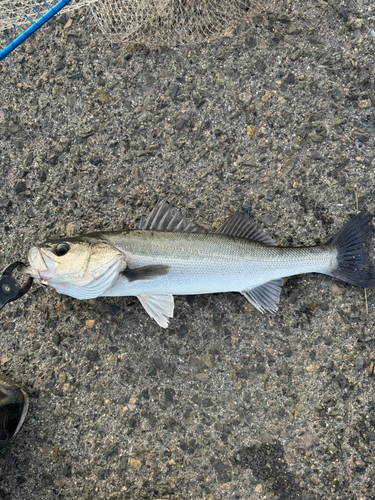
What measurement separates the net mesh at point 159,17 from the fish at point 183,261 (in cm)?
141

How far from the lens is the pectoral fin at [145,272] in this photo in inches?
96.7

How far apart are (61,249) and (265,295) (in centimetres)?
154

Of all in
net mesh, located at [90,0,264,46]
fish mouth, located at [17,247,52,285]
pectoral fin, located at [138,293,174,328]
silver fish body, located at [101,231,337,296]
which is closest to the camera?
fish mouth, located at [17,247,52,285]

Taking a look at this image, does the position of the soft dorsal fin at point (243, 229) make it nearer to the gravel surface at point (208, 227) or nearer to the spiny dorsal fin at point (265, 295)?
the gravel surface at point (208, 227)

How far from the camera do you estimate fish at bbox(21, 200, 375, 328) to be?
240 centimetres

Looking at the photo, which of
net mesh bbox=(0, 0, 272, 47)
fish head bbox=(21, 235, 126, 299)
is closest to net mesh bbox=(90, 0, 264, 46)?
net mesh bbox=(0, 0, 272, 47)

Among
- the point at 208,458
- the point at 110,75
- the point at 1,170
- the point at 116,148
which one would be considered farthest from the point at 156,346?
the point at 110,75

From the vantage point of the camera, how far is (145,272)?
Answer: 246 centimetres

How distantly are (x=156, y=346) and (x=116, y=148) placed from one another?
5.48 feet

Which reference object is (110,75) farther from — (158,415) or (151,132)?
(158,415)

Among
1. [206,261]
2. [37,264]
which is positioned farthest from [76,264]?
[206,261]

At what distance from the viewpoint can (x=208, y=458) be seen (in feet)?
8.86

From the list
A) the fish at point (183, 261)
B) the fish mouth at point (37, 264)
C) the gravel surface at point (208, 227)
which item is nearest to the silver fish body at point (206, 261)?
the fish at point (183, 261)

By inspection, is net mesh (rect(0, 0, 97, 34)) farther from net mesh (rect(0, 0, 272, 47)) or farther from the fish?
the fish
